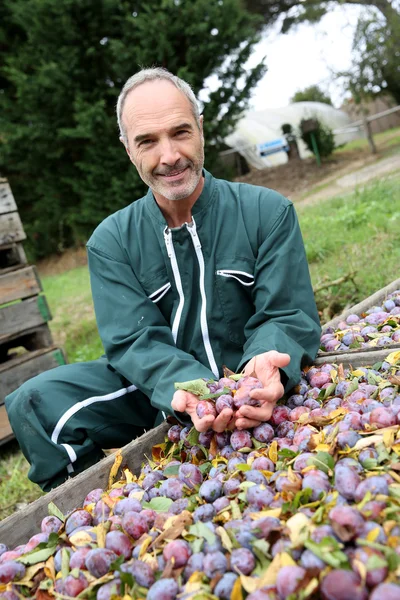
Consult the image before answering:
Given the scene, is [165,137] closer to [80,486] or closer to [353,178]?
[80,486]

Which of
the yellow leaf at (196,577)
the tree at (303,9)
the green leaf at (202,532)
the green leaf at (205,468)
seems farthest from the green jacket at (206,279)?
the tree at (303,9)

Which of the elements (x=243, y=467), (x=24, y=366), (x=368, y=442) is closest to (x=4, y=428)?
(x=24, y=366)

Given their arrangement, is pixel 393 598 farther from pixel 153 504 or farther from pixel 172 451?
pixel 172 451

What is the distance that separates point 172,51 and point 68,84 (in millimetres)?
1951

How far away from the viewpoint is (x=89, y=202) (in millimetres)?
→ 10148

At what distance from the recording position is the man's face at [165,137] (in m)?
2.19

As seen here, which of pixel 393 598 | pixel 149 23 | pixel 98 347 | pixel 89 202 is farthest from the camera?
pixel 89 202

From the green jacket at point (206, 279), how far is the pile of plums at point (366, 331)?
0.16 m

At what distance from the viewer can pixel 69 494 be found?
5.50 ft

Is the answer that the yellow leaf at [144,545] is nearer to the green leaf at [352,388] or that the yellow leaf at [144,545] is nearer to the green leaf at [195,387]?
the green leaf at [195,387]

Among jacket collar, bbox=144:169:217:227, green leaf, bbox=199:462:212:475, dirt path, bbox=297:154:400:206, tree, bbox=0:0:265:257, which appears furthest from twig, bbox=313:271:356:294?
tree, bbox=0:0:265:257

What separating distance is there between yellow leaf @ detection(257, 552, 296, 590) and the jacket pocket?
128cm

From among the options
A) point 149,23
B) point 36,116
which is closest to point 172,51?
point 149,23

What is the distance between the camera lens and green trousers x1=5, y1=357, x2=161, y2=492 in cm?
215
